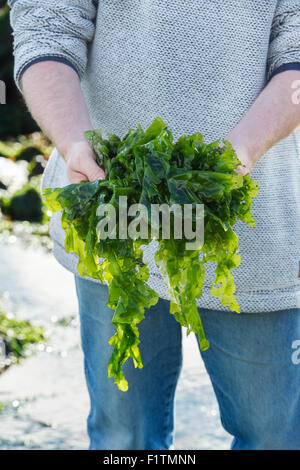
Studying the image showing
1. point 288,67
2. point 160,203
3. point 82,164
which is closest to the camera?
point 160,203

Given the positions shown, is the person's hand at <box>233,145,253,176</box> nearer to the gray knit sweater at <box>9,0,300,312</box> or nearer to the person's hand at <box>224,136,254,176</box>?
the person's hand at <box>224,136,254,176</box>

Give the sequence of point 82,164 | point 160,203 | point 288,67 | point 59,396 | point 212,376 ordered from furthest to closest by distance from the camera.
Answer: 1. point 59,396
2. point 212,376
3. point 288,67
4. point 82,164
5. point 160,203

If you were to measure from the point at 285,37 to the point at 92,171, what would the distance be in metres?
0.73

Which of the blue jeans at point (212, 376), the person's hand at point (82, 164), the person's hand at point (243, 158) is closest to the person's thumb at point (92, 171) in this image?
the person's hand at point (82, 164)

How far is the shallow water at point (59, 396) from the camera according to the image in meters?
3.06

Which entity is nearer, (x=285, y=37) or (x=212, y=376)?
(x=285, y=37)

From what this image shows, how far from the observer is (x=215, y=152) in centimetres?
164

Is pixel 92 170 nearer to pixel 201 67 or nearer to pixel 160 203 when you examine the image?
pixel 160 203

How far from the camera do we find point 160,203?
1552 mm

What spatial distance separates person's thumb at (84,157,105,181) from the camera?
64.2 inches

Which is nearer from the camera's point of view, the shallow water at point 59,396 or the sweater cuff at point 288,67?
the sweater cuff at point 288,67

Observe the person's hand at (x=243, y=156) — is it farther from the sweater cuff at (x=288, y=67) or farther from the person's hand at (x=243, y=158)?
the sweater cuff at (x=288, y=67)

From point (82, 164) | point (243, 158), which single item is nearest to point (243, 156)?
point (243, 158)

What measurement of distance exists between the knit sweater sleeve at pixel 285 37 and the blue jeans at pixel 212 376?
0.75m
